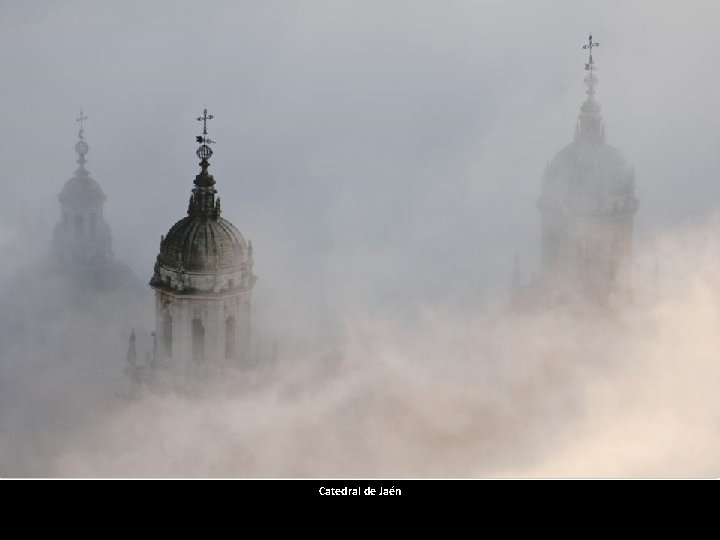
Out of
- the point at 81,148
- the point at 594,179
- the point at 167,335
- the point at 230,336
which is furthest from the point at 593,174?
the point at 81,148

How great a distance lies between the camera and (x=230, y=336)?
181 feet

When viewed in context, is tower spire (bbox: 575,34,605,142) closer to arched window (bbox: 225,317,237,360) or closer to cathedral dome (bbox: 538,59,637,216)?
cathedral dome (bbox: 538,59,637,216)

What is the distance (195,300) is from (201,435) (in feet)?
16.8

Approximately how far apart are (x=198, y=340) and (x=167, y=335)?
4.40 ft

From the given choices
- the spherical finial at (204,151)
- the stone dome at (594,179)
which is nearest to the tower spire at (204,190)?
the spherical finial at (204,151)

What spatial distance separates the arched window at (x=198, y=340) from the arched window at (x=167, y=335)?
40.1 inches

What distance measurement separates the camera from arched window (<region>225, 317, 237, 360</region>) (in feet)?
180

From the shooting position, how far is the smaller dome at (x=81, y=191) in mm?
77500

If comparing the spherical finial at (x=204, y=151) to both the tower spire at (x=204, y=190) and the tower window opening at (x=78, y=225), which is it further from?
the tower window opening at (x=78, y=225)

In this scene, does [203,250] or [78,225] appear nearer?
[203,250]

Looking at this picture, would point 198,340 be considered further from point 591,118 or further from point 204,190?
point 591,118

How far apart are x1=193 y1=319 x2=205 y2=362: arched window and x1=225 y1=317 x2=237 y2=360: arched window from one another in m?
0.91

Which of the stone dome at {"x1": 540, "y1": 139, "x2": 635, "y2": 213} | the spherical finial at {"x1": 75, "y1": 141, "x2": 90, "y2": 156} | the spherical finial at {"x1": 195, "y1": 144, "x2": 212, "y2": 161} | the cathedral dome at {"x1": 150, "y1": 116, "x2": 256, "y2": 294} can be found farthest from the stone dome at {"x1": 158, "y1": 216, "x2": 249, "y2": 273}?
the spherical finial at {"x1": 75, "y1": 141, "x2": 90, "y2": 156}
